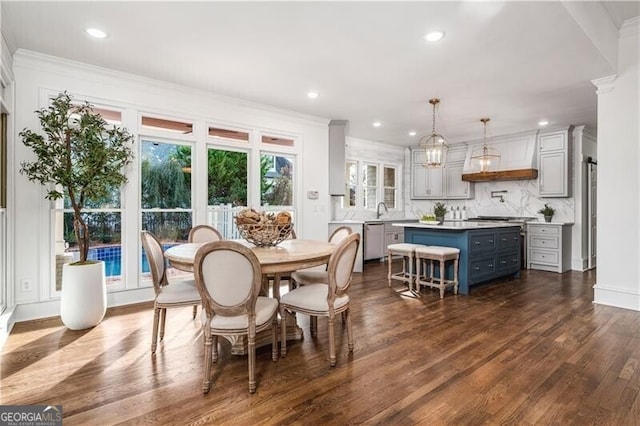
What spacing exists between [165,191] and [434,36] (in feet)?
11.1

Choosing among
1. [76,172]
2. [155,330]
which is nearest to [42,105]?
[76,172]

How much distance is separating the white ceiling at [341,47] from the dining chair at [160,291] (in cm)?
176

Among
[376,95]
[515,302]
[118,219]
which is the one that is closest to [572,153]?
[515,302]

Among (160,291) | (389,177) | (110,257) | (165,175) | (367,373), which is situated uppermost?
(389,177)

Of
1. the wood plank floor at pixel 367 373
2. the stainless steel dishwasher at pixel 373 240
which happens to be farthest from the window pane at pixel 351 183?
the wood plank floor at pixel 367 373

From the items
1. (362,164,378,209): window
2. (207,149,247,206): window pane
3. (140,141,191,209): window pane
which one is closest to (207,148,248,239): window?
(207,149,247,206): window pane

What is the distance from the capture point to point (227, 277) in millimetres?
2055

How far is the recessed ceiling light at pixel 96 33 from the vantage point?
289 cm

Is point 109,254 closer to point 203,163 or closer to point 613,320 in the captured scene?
point 203,163

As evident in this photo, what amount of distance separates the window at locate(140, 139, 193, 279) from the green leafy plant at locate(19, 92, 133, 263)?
26.4 inches

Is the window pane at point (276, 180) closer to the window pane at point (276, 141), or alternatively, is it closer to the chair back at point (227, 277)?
the window pane at point (276, 141)

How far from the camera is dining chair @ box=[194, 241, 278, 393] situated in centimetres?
202

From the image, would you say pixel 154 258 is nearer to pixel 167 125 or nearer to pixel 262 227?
pixel 262 227

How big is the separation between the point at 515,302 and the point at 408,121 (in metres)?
3.27
